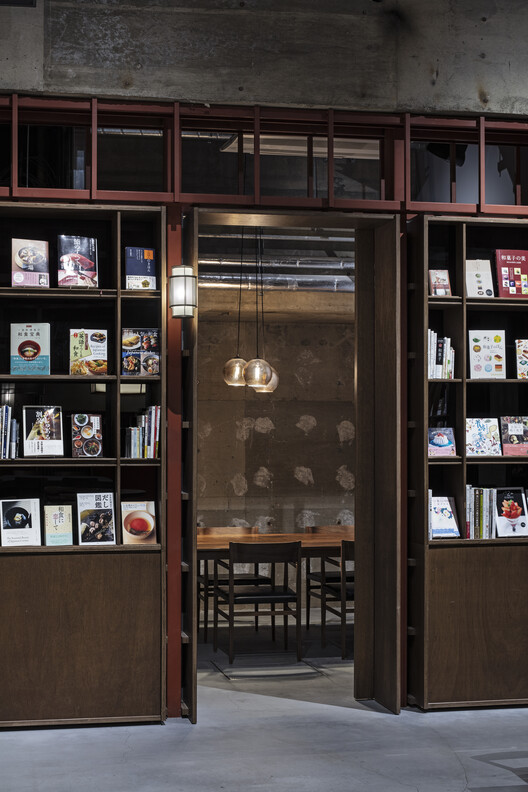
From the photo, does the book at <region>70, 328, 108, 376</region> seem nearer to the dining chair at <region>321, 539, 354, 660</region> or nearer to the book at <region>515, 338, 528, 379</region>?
the book at <region>515, 338, 528, 379</region>

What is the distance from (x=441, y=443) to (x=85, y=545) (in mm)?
2159

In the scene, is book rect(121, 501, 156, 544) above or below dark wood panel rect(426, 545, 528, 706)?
above

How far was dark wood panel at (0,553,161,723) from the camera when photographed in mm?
5138

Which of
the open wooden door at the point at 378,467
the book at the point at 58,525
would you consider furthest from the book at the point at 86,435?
the open wooden door at the point at 378,467

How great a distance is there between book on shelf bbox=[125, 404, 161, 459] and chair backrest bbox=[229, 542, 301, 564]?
200 cm

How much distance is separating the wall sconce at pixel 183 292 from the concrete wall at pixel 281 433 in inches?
187

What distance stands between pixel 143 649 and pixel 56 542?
78cm

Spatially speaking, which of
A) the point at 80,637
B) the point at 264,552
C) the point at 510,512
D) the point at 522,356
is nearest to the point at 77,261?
the point at 80,637

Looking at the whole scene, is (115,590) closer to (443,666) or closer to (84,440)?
(84,440)

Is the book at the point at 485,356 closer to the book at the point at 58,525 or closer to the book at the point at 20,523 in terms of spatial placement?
the book at the point at 58,525

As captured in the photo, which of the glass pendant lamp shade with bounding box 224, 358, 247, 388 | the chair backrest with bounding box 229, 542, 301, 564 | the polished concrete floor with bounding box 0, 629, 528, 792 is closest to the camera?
the polished concrete floor with bounding box 0, 629, 528, 792

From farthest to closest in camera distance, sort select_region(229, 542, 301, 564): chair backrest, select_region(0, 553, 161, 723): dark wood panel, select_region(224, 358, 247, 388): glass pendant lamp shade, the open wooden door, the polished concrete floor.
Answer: select_region(224, 358, 247, 388): glass pendant lamp shade
select_region(229, 542, 301, 564): chair backrest
the open wooden door
select_region(0, 553, 161, 723): dark wood panel
the polished concrete floor

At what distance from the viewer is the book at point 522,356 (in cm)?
568

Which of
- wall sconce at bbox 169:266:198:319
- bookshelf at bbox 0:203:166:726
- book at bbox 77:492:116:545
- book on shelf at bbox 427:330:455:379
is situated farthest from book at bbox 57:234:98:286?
book on shelf at bbox 427:330:455:379
